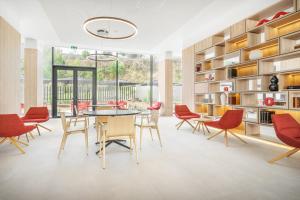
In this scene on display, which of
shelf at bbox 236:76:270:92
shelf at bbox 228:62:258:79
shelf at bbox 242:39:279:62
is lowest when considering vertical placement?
shelf at bbox 236:76:270:92

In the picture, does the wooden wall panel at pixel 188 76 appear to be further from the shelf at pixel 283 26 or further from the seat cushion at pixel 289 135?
the seat cushion at pixel 289 135

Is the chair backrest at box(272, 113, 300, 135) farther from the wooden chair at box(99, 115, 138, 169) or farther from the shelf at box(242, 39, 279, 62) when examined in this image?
the wooden chair at box(99, 115, 138, 169)

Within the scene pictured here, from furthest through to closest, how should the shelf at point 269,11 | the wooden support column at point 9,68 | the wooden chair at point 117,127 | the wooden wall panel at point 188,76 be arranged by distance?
the wooden wall panel at point 188,76
the wooden support column at point 9,68
the shelf at point 269,11
the wooden chair at point 117,127

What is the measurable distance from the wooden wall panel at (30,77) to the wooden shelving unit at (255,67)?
737 cm

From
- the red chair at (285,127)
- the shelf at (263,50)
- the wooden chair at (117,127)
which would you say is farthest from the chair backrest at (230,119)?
the wooden chair at (117,127)

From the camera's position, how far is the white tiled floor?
216 centimetres

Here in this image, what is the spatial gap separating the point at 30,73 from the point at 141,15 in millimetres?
5885

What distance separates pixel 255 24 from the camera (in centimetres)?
485

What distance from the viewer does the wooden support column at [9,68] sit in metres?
4.89

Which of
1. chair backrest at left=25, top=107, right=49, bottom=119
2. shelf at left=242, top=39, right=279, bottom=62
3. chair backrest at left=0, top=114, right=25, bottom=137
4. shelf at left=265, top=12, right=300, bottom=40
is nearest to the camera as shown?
chair backrest at left=0, top=114, right=25, bottom=137

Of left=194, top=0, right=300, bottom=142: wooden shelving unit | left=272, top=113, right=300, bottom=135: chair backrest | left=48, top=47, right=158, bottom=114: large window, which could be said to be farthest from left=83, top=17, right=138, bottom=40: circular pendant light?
left=272, top=113, right=300, bottom=135: chair backrest

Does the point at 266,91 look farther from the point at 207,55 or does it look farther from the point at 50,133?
the point at 50,133

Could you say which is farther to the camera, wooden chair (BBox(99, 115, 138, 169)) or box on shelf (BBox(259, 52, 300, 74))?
box on shelf (BBox(259, 52, 300, 74))

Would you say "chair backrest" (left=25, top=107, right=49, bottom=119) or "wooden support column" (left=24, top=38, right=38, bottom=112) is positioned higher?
"wooden support column" (left=24, top=38, right=38, bottom=112)
